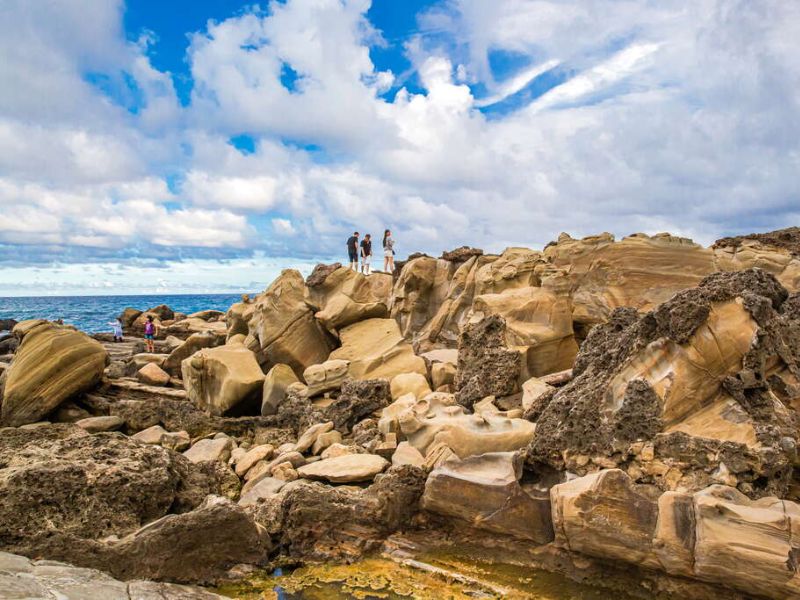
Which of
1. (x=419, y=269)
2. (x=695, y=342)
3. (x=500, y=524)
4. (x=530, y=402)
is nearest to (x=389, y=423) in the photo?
(x=530, y=402)

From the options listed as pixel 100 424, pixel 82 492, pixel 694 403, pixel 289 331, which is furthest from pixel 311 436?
pixel 289 331

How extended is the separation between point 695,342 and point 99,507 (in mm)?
6751

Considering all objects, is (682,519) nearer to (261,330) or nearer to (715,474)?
(715,474)

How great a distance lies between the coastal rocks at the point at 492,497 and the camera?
6.49m

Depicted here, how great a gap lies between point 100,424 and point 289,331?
4.99 metres

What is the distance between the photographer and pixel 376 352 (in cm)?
1388

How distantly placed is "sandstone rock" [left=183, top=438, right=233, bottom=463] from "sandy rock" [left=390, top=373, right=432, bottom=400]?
3.06 meters

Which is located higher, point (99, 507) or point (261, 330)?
point (261, 330)

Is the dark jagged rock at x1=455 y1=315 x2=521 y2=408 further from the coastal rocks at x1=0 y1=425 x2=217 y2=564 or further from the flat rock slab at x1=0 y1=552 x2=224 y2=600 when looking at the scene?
the flat rock slab at x1=0 y1=552 x2=224 y2=600

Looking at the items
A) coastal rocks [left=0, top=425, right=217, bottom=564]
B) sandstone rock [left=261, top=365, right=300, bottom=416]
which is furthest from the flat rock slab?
sandstone rock [left=261, top=365, right=300, bottom=416]

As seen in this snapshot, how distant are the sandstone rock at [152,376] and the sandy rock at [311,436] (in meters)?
7.36

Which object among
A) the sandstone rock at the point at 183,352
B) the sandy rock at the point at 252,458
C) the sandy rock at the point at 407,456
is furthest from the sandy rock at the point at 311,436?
the sandstone rock at the point at 183,352

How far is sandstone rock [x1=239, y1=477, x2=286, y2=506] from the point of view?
7998 millimetres

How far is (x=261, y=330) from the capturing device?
1631 centimetres
